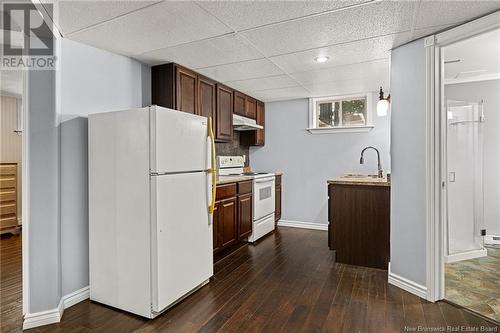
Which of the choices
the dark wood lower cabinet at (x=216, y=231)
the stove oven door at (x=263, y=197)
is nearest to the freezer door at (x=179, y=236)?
the dark wood lower cabinet at (x=216, y=231)

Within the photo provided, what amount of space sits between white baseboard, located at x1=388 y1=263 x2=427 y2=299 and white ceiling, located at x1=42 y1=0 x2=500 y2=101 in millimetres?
2149

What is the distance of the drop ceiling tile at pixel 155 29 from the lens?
1978 millimetres

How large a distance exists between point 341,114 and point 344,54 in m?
2.05

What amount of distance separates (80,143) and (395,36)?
287cm

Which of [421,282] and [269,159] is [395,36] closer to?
[421,282]

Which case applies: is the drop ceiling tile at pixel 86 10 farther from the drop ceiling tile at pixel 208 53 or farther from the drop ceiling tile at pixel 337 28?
the drop ceiling tile at pixel 337 28

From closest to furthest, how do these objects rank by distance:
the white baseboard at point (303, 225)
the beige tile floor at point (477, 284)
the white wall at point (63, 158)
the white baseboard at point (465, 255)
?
the white wall at point (63, 158), the beige tile floor at point (477, 284), the white baseboard at point (465, 255), the white baseboard at point (303, 225)

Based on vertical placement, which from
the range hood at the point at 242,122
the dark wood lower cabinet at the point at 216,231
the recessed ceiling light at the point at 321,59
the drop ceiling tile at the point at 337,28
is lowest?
the dark wood lower cabinet at the point at 216,231

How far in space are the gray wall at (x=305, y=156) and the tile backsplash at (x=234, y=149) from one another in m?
0.15

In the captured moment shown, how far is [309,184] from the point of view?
4945 millimetres

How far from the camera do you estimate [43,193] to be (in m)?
2.13

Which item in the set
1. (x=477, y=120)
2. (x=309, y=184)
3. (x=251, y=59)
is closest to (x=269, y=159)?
(x=309, y=184)

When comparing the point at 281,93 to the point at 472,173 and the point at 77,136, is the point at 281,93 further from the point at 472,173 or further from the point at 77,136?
the point at 77,136

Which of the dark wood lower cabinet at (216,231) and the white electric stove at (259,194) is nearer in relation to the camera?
the dark wood lower cabinet at (216,231)
